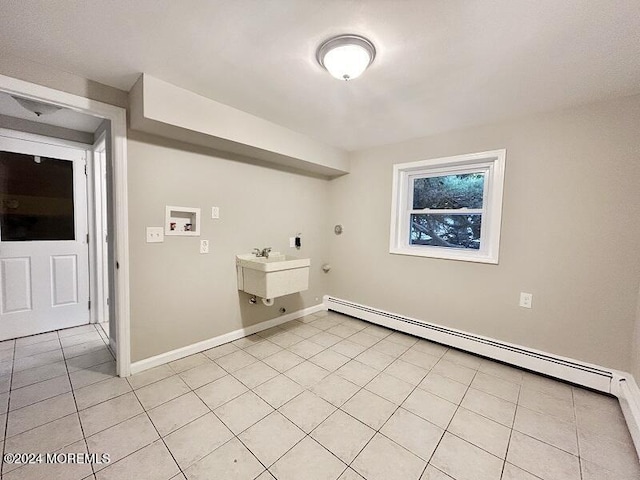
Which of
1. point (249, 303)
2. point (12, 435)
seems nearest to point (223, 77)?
point (249, 303)

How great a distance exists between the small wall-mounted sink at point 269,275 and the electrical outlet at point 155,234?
763 millimetres

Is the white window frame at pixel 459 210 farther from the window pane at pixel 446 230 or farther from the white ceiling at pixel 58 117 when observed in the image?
the white ceiling at pixel 58 117

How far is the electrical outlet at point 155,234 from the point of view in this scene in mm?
2184

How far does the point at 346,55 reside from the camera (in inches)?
58.1

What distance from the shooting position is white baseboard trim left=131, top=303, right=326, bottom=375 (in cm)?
221

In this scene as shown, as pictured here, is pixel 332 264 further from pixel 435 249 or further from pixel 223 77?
pixel 223 77

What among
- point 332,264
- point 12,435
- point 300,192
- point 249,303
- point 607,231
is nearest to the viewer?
point 12,435

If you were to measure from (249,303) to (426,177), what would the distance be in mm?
2504

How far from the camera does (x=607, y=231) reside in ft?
6.49

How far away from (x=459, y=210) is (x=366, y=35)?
2.02m

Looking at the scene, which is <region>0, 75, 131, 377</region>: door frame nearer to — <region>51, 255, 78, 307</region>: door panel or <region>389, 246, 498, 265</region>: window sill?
<region>51, 255, 78, 307</region>: door panel

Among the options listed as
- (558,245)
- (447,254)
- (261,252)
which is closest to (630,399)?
(558,245)

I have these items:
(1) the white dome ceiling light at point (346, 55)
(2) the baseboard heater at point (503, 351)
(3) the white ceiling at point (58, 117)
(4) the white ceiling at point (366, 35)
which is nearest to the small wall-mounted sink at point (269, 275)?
(2) the baseboard heater at point (503, 351)

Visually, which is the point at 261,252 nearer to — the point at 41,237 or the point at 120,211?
the point at 120,211
